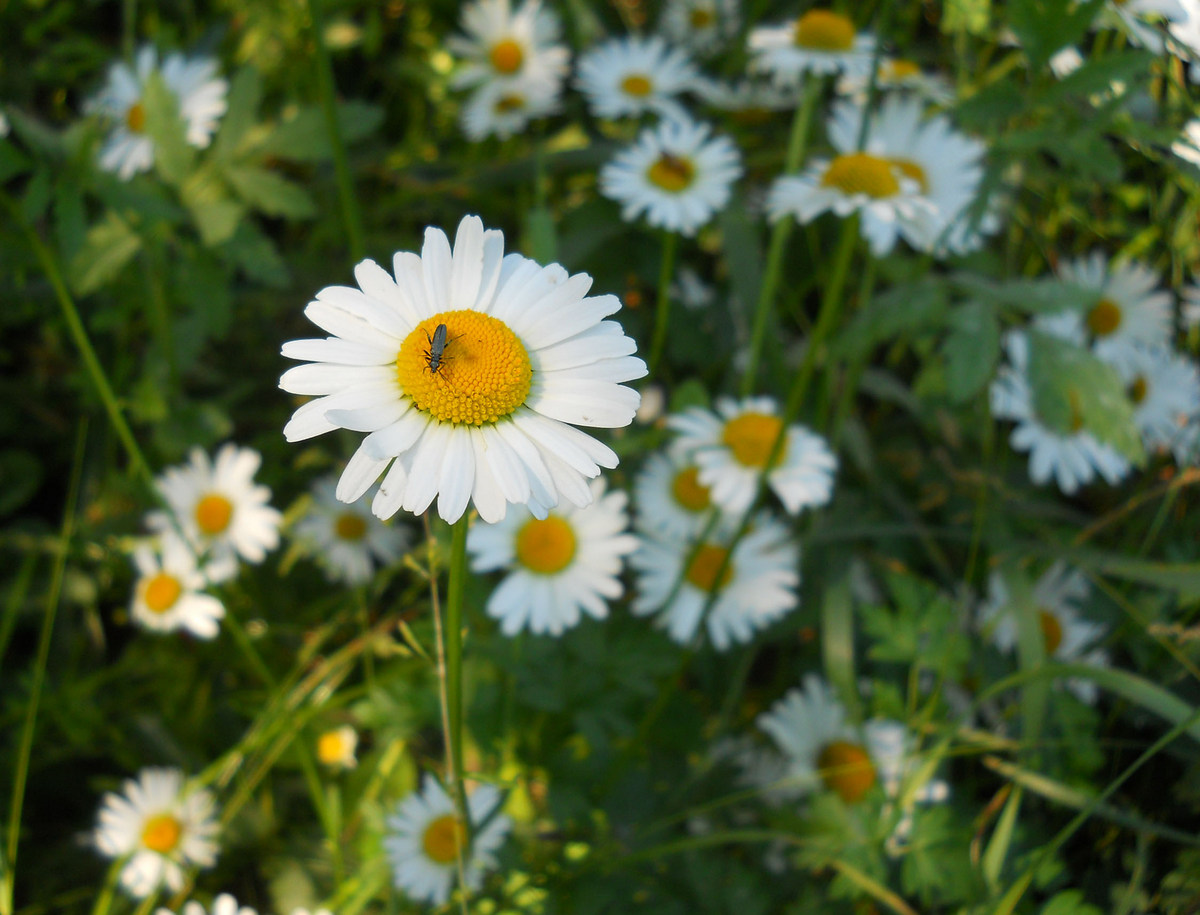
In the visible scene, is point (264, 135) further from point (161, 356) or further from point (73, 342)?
point (73, 342)

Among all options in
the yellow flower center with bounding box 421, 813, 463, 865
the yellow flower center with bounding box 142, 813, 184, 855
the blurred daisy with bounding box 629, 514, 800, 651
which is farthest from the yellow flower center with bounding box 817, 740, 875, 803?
the yellow flower center with bounding box 142, 813, 184, 855

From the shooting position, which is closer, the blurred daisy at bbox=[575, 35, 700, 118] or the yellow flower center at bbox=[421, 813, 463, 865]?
the yellow flower center at bbox=[421, 813, 463, 865]

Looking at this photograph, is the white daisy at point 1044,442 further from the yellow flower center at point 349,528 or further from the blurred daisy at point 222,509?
the blurred daisy at point 222,509

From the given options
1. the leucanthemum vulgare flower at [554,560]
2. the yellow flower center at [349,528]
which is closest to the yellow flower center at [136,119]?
the yellow flower center at [349,528]

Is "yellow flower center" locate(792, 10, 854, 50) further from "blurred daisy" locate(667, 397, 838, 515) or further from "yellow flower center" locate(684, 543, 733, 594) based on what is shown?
"yellow flower center" locate(684, 543, 733, 594)

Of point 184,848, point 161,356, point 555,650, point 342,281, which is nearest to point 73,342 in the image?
point 161,356

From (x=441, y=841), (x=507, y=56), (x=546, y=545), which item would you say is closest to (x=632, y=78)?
(x=507, y=56)
